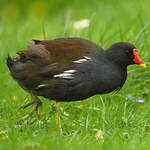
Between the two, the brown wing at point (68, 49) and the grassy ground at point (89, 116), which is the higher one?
the brown wing at point (68, 49)

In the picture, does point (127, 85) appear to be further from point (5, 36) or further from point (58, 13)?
point (58, 13)

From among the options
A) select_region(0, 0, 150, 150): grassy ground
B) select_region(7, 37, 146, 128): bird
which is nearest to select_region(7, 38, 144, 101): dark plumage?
select_region(7, 37, 146, 128): bird

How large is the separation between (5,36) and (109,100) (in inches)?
89.7

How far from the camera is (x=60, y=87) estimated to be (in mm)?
4691

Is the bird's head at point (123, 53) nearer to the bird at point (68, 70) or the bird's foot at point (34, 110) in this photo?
the bird at point (68, 70)

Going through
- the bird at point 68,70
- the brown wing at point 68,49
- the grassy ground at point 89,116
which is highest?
the brown wing at point 68,49

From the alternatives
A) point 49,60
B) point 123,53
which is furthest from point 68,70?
point 123,53

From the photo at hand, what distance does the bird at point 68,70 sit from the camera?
15.3 feet

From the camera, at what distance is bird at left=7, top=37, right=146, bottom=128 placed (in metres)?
4.66

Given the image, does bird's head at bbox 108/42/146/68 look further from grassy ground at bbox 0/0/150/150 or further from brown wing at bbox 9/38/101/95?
grassy ground at bbox 0/0/150/150

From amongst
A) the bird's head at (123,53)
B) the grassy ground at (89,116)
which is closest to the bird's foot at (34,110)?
the grassy ground at (89,116)

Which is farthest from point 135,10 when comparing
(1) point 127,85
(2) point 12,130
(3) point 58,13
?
(2) point 12,130

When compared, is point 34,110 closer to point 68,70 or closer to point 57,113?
point 57,113

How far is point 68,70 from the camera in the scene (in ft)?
15.3
